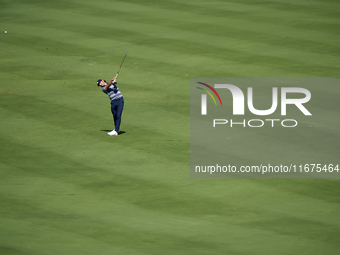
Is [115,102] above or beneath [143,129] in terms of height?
above

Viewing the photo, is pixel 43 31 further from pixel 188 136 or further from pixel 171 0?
pixel 188 136

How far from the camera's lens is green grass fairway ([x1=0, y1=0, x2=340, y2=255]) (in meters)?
13.0

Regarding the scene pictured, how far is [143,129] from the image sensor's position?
19.2 m

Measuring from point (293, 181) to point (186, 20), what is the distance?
16.3 m

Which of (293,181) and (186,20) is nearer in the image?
(293,181)

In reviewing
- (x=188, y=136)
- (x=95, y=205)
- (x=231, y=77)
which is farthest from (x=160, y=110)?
(x=95, y=205)

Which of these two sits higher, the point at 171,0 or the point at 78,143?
the point at 171,0

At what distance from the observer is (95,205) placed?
1444 centimetres

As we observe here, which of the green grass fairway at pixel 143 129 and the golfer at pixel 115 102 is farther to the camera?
the golfer at pixel 115 102

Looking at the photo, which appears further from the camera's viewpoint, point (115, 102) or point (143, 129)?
point (143, 129)

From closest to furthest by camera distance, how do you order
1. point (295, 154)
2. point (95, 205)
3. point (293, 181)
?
point (95, 205) < point (293, 181) < point (295, 154)

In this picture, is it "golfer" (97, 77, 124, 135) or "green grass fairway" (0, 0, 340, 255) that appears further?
"golfer" (97, 77, 124, 135)

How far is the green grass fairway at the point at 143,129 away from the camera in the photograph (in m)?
13.0

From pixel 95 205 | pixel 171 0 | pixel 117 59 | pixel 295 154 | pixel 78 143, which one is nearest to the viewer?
pixel 95 205
